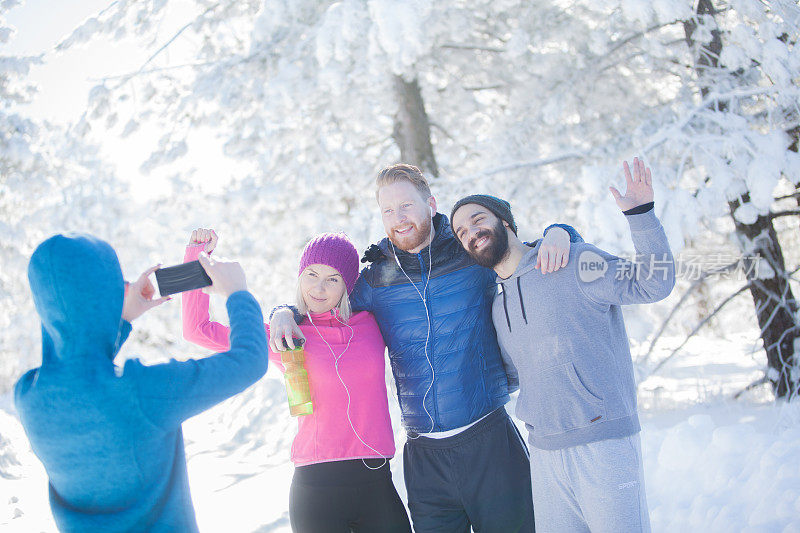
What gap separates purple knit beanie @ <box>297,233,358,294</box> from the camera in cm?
303

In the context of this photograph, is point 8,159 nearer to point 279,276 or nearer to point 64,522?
point 279,276

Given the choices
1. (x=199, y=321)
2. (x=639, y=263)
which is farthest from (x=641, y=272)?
(x=199, y=321)

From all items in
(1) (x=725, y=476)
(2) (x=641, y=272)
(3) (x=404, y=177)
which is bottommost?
(1) (x=725, y=476)

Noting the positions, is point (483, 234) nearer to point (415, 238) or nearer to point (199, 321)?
Answer: point (415, 238)

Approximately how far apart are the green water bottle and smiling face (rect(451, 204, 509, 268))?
3.20 ft

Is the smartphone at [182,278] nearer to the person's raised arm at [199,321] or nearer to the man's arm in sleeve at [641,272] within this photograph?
the person's raised arm at [199,321]

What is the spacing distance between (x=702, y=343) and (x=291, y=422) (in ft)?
37.7

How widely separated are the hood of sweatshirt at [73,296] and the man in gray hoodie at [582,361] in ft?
5.41

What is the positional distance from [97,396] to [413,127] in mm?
6329

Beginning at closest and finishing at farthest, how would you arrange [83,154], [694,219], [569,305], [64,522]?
[64,522] < [569,305] < [694,219] < [83,154]

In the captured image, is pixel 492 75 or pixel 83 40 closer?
pixel 83 40

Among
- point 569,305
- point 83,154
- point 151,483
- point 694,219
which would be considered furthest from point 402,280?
point 83,154

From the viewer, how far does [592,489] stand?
2484 millimetres

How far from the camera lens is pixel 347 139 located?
28.5ft
